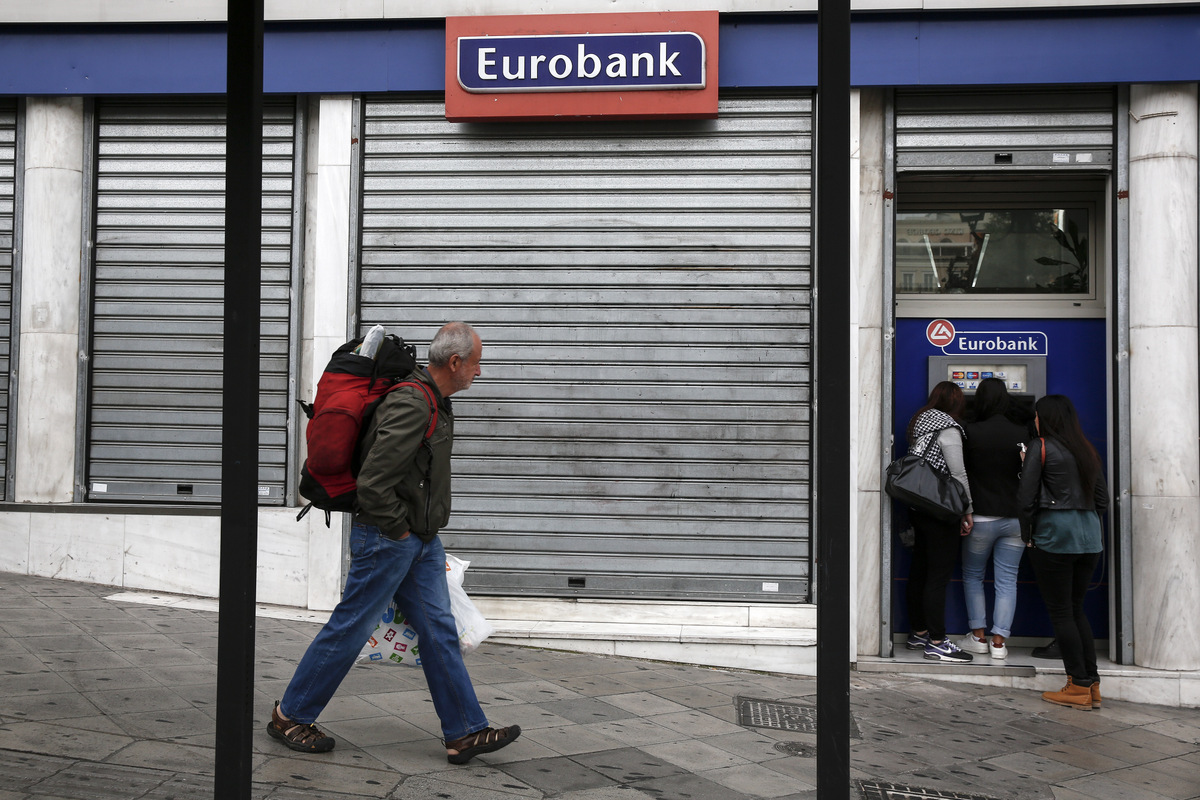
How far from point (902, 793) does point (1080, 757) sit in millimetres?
1511

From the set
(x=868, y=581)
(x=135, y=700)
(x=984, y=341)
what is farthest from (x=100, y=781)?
(x=984, y=341)

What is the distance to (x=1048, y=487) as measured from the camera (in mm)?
6426

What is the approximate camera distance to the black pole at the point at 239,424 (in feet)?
8.91

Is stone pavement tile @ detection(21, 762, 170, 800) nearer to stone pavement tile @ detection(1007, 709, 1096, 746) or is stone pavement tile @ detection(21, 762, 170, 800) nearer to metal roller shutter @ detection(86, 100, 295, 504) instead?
metal roller shutter @ detection(86, 100, 295, 504)

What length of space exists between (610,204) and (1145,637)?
15.9 ft

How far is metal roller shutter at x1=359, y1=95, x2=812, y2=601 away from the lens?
7242 mm

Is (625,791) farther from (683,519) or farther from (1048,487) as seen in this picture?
(1048,487)

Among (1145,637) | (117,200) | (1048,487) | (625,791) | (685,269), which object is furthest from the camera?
(117,200)

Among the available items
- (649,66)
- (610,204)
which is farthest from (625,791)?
(649,66)

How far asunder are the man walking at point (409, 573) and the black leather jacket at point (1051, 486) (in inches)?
152

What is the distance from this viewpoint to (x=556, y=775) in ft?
14.0

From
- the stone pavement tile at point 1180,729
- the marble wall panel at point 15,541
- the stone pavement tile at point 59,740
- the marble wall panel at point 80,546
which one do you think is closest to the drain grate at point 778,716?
the stone pavement tile at point 1180,729

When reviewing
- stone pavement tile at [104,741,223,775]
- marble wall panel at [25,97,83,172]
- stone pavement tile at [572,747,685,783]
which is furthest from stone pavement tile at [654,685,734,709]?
marble wall panel at [25,97,83,172]

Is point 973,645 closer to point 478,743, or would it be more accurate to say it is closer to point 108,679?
point 478,743
